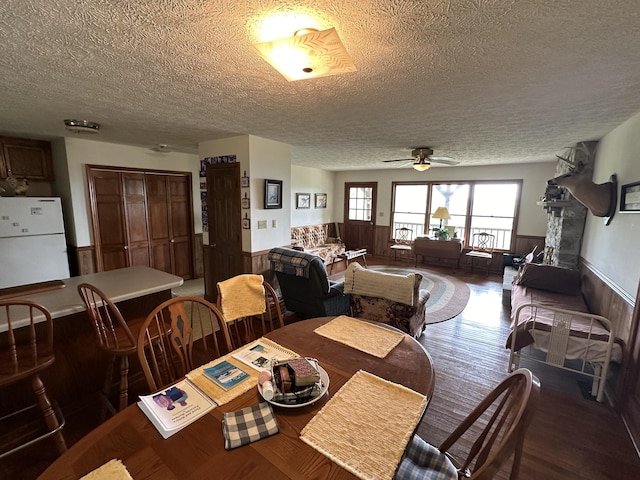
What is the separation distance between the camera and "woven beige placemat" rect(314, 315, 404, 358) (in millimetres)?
1468

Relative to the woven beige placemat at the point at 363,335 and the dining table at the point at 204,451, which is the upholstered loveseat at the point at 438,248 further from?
the dining table at the point at 204,451

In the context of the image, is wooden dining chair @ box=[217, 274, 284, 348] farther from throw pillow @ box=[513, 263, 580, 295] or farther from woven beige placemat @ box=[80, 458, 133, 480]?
throw pillow @ box=[513, 263, 580, 295]

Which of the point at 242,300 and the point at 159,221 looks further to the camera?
the point at 159,221

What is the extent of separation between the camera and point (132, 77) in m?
1.85

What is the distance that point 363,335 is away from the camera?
1.60m

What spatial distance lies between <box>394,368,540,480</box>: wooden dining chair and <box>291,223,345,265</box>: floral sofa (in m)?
4.69

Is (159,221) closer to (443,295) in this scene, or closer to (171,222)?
(171,222)

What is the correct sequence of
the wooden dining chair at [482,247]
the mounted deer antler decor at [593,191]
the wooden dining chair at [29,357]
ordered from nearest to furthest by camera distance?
1. the wooden dining chair at [29,357]
2. the mounted deer antler decor at [593,191]
3. the wooden dining chair at [482,247]

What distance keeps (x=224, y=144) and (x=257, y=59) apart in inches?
91.6

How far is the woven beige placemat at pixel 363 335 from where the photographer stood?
1.47 metres

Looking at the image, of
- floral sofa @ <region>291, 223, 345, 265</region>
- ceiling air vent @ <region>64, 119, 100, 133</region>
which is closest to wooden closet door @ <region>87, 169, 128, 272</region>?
ceiling air vent @ <region>64, 119, 100, 133</region>

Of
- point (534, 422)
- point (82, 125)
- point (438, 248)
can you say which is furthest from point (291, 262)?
point (438, 248)

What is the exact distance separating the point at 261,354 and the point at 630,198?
127 inches

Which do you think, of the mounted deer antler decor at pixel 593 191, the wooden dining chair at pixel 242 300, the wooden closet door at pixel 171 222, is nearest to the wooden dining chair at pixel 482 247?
the mounted deer antler decor at pixel 593 191
